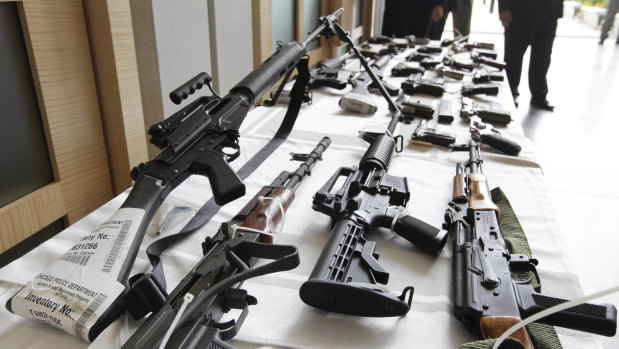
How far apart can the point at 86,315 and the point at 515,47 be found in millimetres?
3490

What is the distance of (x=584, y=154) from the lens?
2602mm

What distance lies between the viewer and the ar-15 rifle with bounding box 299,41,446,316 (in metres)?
0.63

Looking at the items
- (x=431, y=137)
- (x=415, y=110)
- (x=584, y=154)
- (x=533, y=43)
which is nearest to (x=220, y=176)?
(x=431, y=137)

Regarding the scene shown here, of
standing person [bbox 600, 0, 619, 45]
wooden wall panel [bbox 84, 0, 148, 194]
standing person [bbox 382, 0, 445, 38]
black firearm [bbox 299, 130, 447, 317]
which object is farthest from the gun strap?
standing person [bbox 600, 0, 619, 45]

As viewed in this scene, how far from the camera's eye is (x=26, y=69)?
1052mm

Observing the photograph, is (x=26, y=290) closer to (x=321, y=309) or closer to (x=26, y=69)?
(x=321, y=309)

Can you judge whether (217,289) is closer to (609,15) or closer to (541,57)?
(541,57)

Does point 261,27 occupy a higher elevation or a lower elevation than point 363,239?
higher

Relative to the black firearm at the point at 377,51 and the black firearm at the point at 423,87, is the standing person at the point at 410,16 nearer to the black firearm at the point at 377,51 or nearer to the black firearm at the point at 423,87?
the black firearm at the point at 377,51

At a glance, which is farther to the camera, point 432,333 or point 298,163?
point 298,163

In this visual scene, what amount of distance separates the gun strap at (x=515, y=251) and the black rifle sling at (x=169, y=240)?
1.41 feet

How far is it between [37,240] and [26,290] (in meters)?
0.68

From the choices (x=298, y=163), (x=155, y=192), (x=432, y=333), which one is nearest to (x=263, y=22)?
(x=298, y=163)

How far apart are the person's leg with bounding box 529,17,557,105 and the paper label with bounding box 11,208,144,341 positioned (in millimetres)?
3422
